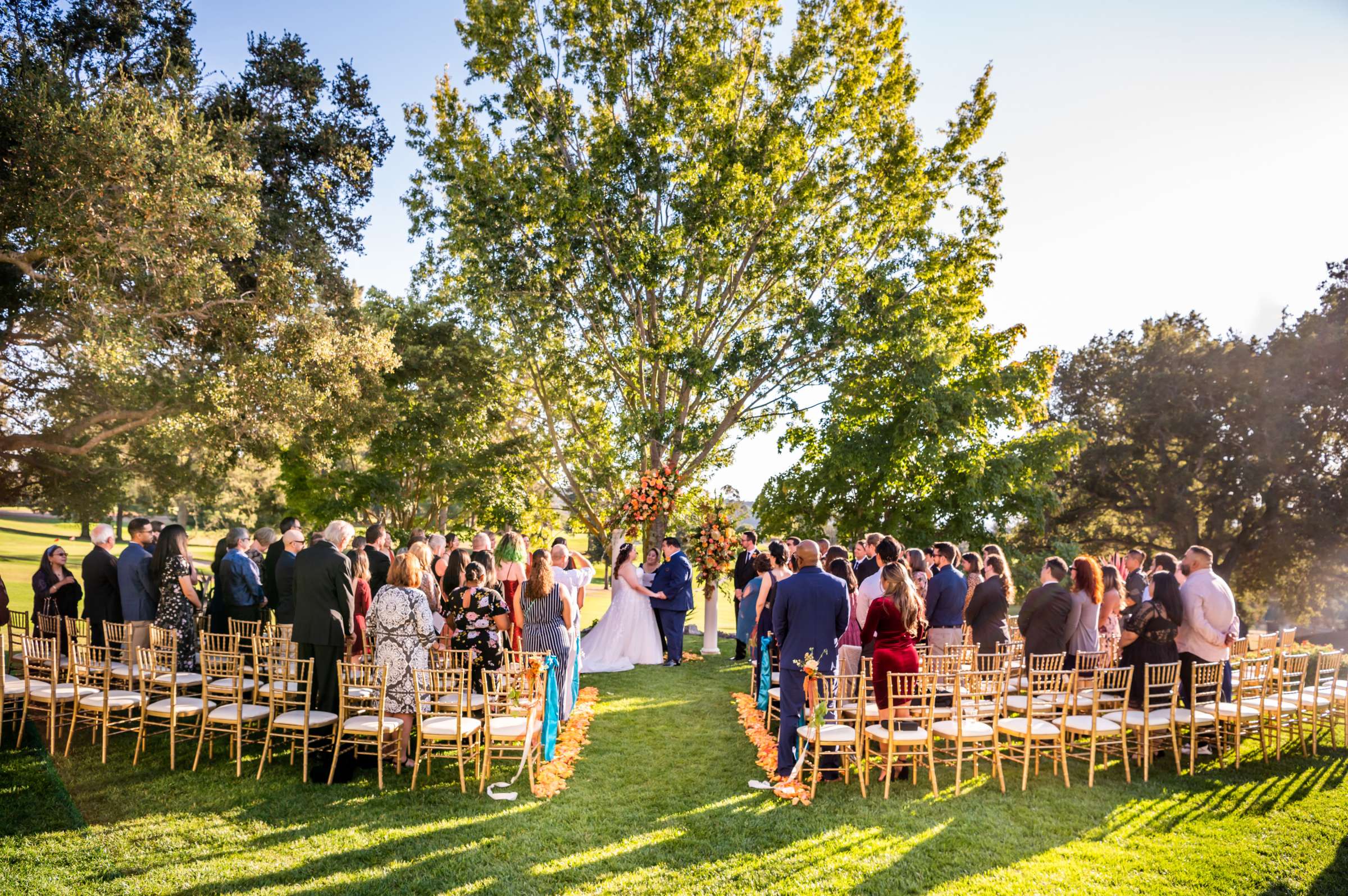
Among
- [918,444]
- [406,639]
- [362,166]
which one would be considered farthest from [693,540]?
[362,166]

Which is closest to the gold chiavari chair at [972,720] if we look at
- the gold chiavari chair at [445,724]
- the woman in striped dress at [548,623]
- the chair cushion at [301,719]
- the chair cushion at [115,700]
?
the woman in striped dress at [548,623]

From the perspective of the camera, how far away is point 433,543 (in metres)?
11.6

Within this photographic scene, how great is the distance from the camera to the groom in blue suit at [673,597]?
47.1 feet

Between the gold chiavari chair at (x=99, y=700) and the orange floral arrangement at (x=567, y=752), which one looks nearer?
the orange floral arrangement at (x=567, y=752)

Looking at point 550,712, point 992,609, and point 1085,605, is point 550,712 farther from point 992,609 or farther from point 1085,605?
point 1085,605

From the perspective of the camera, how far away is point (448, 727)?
707cm

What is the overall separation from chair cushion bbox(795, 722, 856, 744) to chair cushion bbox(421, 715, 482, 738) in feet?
9.47

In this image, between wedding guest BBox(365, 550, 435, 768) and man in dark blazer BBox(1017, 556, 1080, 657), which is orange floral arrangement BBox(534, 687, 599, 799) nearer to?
wedding guest BBox(365, 550, 435, 768)

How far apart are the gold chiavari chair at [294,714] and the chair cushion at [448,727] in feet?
3.15

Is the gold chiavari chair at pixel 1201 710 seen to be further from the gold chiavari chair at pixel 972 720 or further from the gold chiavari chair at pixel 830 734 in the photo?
the gold chiavari chair at pixel 830 734

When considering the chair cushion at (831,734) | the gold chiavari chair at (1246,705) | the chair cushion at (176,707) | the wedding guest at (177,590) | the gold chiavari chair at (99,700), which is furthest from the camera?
the wedding guest at (177,590)

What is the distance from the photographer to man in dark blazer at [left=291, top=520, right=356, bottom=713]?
7680 mm

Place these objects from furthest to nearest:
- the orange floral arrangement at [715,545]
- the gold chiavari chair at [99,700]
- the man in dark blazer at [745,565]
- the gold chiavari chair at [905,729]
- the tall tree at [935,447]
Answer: the tall tree at [935,447] → the orange floral arrangement at [715,545] → the man in dark blazer at [745,565] → the gold chiavari chair at [99,700] → the gold chiavari chair at [905,729]

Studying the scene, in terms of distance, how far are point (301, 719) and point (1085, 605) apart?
310 inches
